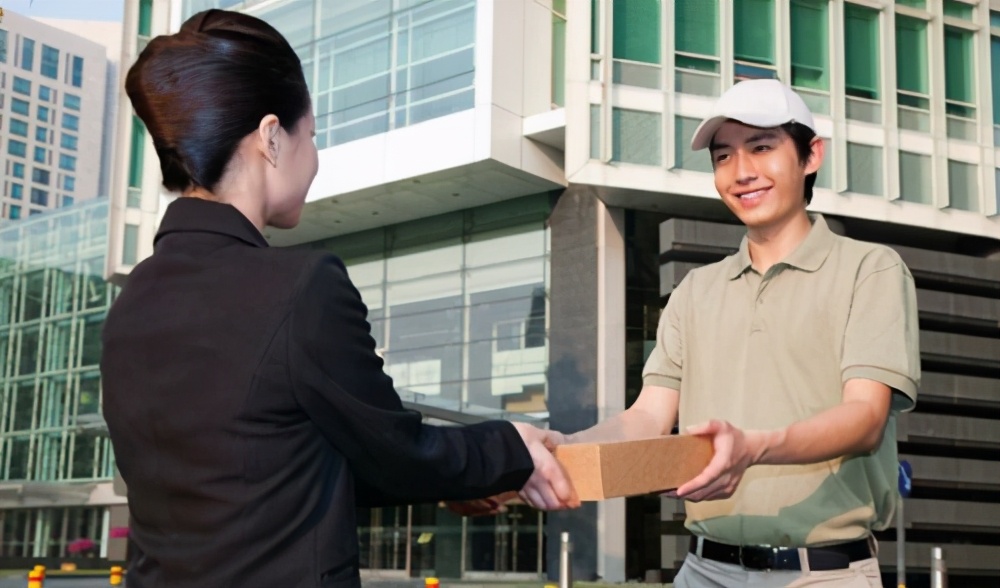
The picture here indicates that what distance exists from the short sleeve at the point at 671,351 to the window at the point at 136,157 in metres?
27.1

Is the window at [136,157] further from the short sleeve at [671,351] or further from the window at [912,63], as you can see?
the short sleeve at [671,351]

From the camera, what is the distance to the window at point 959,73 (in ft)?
78.0

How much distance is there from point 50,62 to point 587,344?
256ft

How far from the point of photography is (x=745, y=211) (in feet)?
9.81

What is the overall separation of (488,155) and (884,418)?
19360mm

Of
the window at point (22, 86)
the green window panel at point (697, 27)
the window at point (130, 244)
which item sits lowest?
the window at point (130, 244)

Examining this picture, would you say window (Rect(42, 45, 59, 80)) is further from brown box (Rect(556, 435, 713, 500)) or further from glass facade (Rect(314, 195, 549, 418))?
brown box (Rect(556, 435, 713, 500))

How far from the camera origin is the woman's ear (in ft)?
5.98

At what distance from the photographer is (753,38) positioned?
2292cm

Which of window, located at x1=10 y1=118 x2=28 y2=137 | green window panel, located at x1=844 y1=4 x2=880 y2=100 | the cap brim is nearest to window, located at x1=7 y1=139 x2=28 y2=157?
window, located at x1=10 y1=118 x2=28 y2=137

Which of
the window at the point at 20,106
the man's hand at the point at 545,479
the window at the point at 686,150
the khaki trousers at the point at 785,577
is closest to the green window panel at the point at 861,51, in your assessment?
the window at the point at 686,150

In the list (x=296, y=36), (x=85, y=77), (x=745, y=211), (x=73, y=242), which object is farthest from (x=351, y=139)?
→ (x=85, y=77)

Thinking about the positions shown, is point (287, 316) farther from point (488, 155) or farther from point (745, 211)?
point (488, 155)

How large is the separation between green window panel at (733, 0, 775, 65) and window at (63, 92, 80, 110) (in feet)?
261
